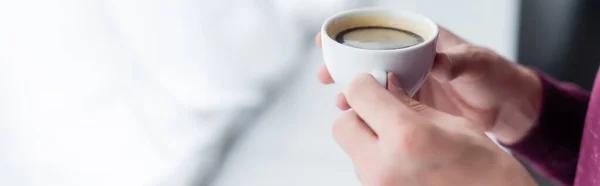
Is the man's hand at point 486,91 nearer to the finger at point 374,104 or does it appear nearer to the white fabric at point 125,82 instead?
the finger at point 374,104

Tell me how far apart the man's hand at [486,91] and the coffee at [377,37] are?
0.09 meters

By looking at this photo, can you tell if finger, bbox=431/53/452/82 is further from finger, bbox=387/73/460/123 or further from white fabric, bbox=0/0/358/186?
white fabric, bbox=0/0/358/186

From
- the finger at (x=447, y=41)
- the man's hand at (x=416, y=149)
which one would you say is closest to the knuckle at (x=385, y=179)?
the man's hand at (x=416, y=149)

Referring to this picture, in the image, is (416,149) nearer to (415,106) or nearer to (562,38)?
(415,106)

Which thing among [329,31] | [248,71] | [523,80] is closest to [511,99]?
[523,80]

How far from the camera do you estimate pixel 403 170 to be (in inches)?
20.6

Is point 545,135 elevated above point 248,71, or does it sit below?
below

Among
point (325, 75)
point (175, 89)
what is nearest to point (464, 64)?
point (325, 75)

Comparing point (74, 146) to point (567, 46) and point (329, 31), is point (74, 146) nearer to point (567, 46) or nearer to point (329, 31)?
point (329, 31)

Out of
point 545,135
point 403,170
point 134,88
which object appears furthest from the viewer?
point 545,135

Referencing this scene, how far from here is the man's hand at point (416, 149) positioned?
52 cm

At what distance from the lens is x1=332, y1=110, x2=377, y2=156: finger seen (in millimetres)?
560

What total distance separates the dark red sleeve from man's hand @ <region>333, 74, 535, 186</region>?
41 cm

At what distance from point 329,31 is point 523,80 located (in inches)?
14.5
